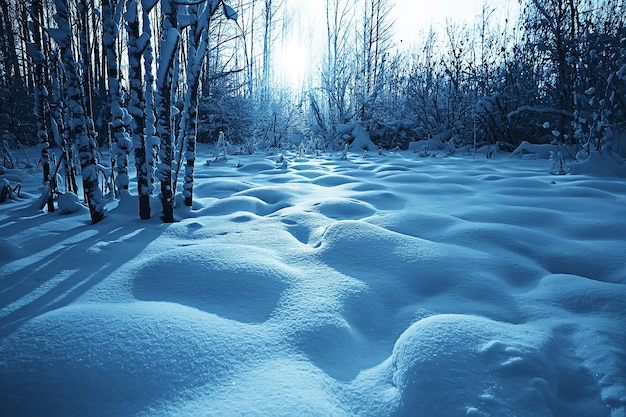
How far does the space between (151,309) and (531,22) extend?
25.8 feet

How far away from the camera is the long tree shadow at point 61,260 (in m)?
1.09

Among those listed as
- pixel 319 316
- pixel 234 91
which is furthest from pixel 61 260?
pixel 234 91

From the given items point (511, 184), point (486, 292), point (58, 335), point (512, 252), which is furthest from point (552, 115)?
point (58, 335)

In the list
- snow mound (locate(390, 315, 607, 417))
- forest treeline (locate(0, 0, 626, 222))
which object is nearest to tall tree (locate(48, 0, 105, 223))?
forest treeline (locate(0, 0, 626, 222))

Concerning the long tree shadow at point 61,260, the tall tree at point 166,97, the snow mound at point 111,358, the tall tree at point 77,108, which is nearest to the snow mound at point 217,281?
the snow mound at point 111,358

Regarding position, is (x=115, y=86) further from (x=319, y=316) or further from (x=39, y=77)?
(x=319, y=316)

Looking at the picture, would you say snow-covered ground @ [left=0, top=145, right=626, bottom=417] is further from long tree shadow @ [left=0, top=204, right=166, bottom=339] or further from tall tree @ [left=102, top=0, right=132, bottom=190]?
tall tree @ [left=102, top=0, right=132, bottom=190]

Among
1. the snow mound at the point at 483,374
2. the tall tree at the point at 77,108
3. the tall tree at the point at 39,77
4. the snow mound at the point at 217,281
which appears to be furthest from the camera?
the tall tree at the point at 39,77

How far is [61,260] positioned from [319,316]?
1204mm

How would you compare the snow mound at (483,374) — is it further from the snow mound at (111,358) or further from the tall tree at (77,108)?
the tall tree at (77,108)

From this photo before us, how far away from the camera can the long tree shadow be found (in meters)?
1.09

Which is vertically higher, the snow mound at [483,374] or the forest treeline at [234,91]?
the forest treeline at [234,91]

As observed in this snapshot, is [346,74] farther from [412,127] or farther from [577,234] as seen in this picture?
[577,234]

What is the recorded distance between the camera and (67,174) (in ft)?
8.43
